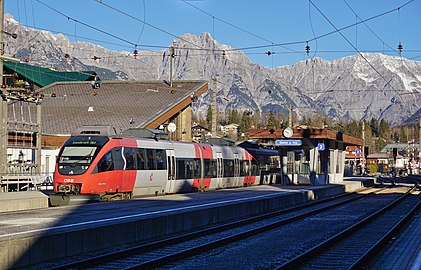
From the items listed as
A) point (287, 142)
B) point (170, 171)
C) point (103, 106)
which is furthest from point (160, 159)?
point (103, 106)

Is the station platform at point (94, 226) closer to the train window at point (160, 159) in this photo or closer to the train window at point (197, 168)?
the train window at point (160, 159)

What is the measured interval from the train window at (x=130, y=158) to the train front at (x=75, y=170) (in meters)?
1.30

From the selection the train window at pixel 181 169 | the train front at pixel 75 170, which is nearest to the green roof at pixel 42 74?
the train window at pixel 181 169

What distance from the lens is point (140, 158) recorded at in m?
31.1

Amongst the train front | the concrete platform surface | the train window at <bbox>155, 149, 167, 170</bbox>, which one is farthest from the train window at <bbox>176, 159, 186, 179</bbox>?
the concrete platform surface

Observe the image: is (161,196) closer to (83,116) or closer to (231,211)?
(231,211)

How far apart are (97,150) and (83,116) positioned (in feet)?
113

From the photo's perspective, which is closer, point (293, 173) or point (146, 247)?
point (146, 247)

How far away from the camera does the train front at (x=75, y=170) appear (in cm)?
2767

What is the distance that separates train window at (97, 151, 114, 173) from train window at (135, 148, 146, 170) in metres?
2.22

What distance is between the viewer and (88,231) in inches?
597

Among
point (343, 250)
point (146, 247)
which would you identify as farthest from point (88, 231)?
point (343, 250)

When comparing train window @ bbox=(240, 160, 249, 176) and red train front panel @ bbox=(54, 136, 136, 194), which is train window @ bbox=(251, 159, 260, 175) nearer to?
train window @ bbox=(240, 160, 249, 176)

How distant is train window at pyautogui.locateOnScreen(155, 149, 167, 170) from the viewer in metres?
33.0
